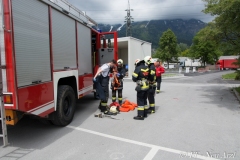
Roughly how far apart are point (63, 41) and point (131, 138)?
258 cm

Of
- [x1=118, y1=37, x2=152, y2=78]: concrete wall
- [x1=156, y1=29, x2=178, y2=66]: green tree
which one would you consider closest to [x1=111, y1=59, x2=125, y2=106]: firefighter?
[x1=118, y1=37, x2=152, y2=78]: concrete wall

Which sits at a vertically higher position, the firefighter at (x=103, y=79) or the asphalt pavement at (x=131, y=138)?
the firefighter at (x=103, y=79)

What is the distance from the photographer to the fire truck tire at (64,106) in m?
4.41

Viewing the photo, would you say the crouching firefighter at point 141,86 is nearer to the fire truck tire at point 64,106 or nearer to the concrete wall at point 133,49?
the fire truck tire at point 64,106

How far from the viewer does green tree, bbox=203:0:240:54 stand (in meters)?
5.82

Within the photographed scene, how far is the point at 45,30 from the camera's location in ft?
12.6

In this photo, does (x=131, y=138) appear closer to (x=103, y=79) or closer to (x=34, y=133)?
(x=34, y=133)

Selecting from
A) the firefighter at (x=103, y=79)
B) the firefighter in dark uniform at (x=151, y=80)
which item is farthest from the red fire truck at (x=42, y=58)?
the firefighter in dark uniform at (x=151, y=80)

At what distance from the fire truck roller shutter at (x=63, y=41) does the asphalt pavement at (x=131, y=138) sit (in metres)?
1.50

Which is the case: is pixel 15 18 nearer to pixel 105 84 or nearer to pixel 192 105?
pixel 105 84

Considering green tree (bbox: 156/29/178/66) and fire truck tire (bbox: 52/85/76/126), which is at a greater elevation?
green tree (bbox: 156/29/178/66)

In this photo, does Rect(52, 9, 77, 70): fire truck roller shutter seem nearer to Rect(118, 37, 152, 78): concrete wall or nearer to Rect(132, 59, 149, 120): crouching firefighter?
Rect(132, 59, 149, 120): crouching firefighter

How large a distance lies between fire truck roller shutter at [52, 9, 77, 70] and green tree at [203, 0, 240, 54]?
441 cm

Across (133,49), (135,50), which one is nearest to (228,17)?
(133,49)
